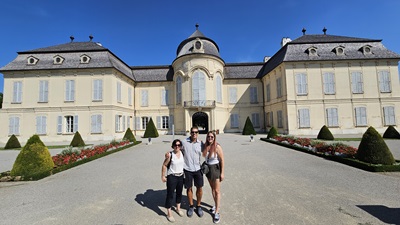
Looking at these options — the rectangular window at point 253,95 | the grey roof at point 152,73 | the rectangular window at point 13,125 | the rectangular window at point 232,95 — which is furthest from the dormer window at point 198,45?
the rectangular window at point 13,125

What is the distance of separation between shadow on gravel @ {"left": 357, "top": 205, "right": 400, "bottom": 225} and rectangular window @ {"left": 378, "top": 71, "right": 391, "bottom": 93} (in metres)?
22.7

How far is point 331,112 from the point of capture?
18.8 metres

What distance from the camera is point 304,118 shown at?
18.7 m

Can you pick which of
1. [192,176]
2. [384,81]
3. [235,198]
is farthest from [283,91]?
[192,176]

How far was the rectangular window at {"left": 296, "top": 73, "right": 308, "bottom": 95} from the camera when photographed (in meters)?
19.0

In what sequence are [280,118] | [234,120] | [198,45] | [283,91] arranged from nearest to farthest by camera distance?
1. [283,91]
2. [280,118]
3. [198,45]
4. [234,120]

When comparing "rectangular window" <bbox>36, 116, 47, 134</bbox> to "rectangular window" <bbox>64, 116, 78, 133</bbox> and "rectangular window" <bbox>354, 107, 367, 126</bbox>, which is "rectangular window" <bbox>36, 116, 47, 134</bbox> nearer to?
"rectangular window" <bbox>64, 116, 78, 133</bbox>

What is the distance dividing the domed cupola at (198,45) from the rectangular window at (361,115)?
56.0 feet

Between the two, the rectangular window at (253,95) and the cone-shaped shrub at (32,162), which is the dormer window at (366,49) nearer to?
the rectangular window at (253,95)

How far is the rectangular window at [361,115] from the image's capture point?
18609 millimetres

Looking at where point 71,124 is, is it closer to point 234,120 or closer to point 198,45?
point 198,45

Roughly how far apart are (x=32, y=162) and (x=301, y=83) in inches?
858

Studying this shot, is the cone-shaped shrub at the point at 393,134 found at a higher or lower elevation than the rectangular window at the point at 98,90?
lower

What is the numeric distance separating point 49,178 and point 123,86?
17285 mm
